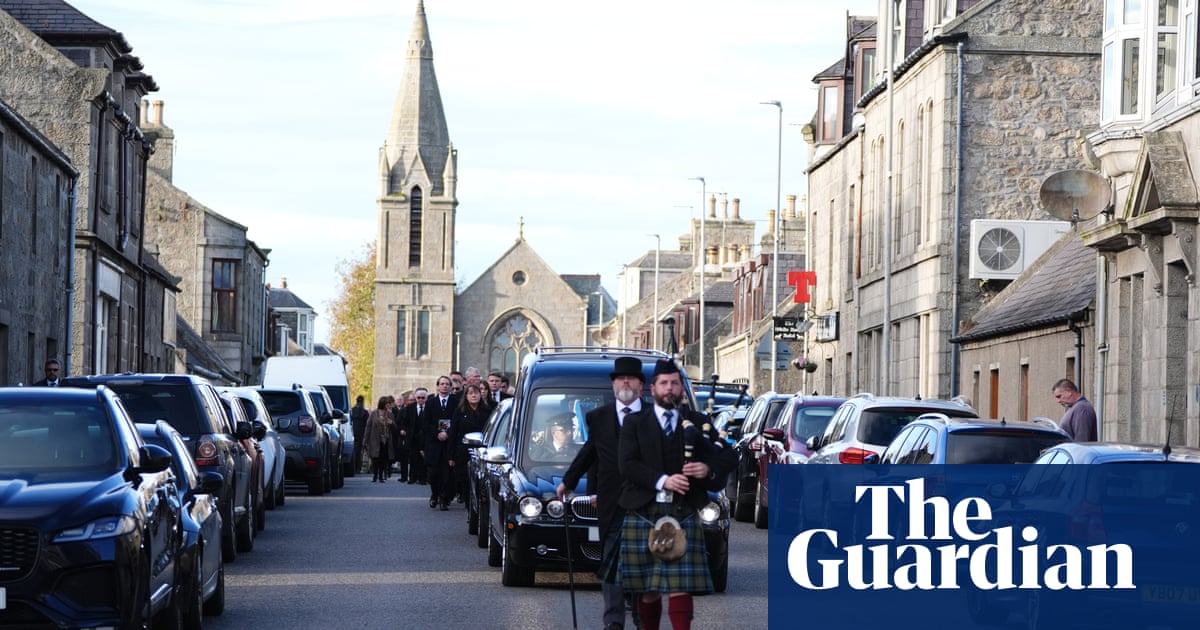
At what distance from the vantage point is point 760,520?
23625 mm

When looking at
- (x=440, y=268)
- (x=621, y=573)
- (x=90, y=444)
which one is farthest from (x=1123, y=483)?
(x=440, y=268)

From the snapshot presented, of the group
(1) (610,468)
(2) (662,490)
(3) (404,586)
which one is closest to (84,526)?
(1) (610,468)

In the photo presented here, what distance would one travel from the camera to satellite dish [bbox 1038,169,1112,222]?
1015 inches

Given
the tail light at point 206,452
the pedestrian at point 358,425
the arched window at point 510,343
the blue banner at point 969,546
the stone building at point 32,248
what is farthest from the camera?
the arched window at point 510,343

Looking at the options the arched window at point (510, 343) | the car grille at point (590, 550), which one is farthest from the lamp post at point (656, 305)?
the car grille at point (590, 550)

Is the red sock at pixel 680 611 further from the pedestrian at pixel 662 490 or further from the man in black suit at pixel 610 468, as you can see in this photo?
the man in black suit at pixel 610 468

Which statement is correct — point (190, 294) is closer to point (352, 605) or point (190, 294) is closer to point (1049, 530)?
point (352, 605)

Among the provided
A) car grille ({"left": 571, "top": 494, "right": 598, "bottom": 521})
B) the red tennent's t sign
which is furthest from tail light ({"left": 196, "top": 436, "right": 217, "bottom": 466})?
the red tennent's t sign

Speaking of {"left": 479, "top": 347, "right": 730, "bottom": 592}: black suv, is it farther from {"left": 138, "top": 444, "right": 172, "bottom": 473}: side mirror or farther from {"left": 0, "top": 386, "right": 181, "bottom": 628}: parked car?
{"left": 0, "top": 386, "right": 181, "bottom": 628}: parked car

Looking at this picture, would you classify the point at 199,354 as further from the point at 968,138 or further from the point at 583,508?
the point at 583,508

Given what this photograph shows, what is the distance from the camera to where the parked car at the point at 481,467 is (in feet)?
57.7

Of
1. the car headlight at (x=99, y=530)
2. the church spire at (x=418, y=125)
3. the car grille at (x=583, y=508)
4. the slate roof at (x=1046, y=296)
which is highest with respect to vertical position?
the church spire at (x=418, y=125)

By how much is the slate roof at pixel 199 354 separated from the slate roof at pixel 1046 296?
106 ft

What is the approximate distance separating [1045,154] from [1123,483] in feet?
96.3
